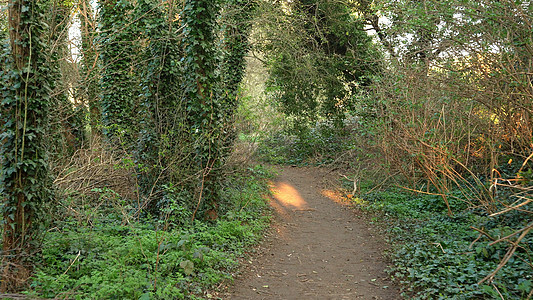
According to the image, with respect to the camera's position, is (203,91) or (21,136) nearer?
(21,136)

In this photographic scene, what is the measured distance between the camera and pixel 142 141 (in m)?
9.09

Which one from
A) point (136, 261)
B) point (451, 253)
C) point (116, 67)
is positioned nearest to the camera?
point (136, 261)

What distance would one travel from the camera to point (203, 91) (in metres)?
8.59

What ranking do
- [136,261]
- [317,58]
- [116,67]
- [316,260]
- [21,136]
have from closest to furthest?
1. [21,136]
2. [136,261]
3. [316,260]
4. [116,67]
5. [317,58]

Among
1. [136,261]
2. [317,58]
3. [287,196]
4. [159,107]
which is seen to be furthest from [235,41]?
[136,261]

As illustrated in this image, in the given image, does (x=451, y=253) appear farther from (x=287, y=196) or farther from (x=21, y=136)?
(x=287, y=196)

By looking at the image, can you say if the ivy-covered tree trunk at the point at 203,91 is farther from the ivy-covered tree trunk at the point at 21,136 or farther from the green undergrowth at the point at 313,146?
the green undergrowth at the point at 313,146

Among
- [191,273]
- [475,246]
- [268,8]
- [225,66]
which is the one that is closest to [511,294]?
[475,246]

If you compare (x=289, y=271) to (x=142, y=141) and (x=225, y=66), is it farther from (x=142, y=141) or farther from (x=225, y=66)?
(x=225, y=66)

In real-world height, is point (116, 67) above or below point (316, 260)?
above

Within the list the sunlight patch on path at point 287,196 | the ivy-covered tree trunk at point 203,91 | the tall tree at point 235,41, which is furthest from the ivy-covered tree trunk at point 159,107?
the sunlight patch on path at point 287,196

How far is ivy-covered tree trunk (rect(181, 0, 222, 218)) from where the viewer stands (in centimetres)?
832

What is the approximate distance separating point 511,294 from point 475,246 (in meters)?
1.66

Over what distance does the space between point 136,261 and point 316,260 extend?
3.61 m
